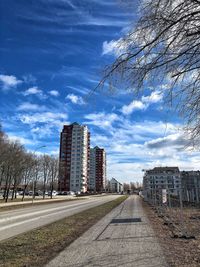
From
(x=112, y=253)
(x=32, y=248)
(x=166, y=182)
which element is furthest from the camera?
(x=166, y=182)

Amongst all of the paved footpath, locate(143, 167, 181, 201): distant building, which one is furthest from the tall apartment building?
the paved footpath

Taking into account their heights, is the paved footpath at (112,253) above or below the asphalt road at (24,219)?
below

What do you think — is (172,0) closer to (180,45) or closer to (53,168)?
(180,45)

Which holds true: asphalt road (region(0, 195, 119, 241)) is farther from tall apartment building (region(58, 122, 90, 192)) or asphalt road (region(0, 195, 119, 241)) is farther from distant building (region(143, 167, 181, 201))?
tall apartment building (region(58, 122, 90, 192))

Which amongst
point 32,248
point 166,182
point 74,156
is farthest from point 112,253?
point 74,156

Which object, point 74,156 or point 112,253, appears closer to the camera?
point 112,253

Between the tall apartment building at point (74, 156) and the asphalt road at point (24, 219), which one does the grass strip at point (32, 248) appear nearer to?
the asphalt road at point (24, 219)

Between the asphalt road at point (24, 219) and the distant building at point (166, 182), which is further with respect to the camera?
the distant building at point (166, 182)

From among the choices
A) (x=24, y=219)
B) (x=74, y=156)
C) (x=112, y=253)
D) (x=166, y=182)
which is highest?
(x=74, y=156)

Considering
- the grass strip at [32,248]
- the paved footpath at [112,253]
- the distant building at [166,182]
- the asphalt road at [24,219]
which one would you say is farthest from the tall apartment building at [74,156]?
the paved footpath at [112,253]

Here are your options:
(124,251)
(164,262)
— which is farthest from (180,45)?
(124,251)

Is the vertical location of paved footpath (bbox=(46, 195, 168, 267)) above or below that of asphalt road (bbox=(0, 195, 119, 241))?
below

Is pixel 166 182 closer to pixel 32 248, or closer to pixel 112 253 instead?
pixel 32 248

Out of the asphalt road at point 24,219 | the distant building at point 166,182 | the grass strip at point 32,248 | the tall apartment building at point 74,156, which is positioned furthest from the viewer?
the tall apartment building at point 74,156
